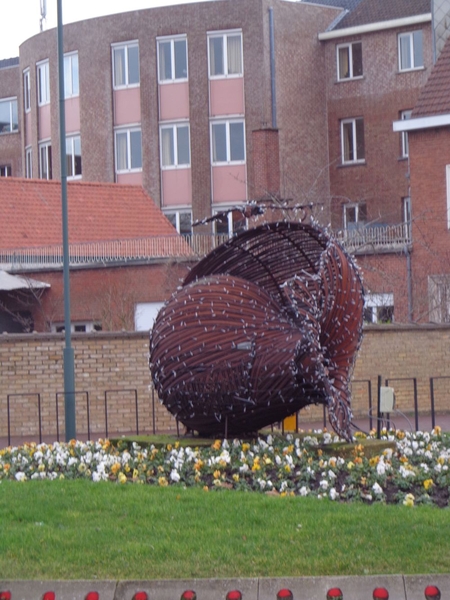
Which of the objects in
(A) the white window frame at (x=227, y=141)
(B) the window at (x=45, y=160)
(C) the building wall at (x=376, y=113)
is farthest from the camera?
(B) the window at (x=45, y=160)

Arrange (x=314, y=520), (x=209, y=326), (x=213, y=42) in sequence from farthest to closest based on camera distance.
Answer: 1. (x=213, y=42)
2. (x=209, y=326)
3. (x=314, y=520)

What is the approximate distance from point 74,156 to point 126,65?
422cm

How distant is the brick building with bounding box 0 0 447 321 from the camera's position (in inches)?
1715

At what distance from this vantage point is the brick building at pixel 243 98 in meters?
43.6

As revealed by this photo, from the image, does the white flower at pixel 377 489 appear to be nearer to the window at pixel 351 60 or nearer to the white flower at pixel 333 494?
the white flower at pixel 333 494

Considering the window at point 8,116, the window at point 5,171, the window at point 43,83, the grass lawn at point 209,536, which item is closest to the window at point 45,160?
the window at point 43,83

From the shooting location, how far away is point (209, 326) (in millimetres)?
12445

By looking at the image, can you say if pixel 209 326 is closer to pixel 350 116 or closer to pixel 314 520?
pixel 314 520

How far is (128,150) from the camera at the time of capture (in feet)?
149

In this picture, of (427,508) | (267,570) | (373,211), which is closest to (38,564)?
(267,570)

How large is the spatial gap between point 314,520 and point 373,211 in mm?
36128

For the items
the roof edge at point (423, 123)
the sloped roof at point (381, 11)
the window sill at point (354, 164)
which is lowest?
the roof edge at point (423, 123)

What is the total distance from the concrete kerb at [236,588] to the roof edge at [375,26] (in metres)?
38.2

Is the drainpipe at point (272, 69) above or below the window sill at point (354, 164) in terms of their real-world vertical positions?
above
